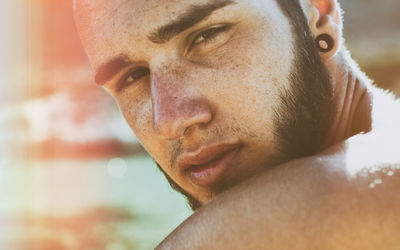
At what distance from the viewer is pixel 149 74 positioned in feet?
6.56

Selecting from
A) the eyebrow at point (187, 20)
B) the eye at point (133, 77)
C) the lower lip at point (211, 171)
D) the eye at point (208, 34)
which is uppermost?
A: the eyebrow at point (187, 20)

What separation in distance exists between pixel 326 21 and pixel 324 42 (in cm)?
8

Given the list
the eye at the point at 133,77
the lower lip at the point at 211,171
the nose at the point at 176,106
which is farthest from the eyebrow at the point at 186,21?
the lower lip at the point at 211,171

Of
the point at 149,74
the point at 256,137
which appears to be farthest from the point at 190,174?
the point at 149,74

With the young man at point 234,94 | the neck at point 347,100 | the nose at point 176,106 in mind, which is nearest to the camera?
the young man at point 234,94

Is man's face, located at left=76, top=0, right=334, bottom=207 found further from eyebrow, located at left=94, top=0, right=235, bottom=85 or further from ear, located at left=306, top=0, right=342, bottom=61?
ear, located at left=306, top=0, right=342, bottom=61

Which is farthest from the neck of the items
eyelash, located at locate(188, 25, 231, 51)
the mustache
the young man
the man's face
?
eyelash, located at locate(188, 25, 231, 51)

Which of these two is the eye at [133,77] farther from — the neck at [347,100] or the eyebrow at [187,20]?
the neck at [347,100]

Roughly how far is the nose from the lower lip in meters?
0.15

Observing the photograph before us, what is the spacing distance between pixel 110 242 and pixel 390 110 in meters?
11.2

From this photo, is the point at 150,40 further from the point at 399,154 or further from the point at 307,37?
the point at 399,154

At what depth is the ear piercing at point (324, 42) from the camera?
2000mm

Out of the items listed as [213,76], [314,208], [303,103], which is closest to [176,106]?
[213,76]

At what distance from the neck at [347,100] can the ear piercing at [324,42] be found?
0.22ft
